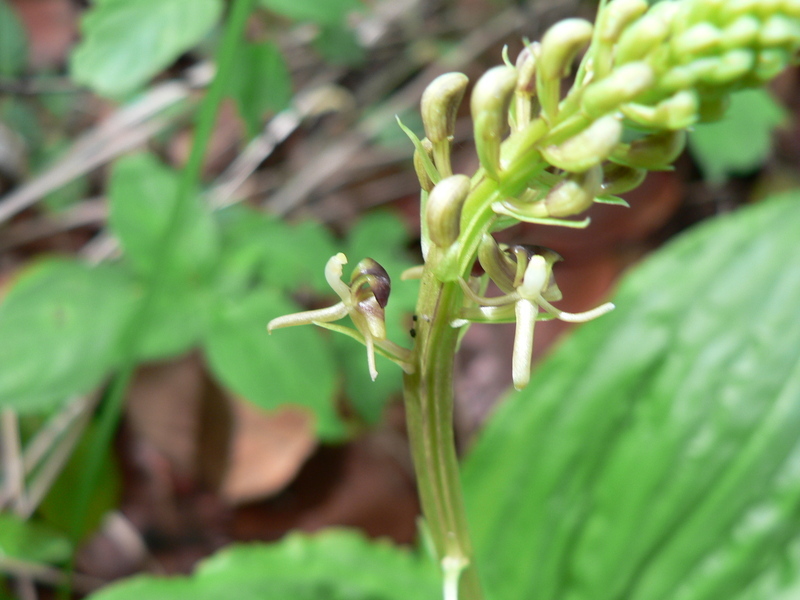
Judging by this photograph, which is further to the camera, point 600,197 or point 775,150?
point 775,150

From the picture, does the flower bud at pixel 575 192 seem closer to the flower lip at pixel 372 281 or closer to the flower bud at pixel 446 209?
the flower bud at pixel 446 209

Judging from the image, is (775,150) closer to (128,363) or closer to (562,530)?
(562,530)

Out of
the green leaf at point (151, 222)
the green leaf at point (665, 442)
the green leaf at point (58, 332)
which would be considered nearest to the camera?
the green leaf at point (665, 442)

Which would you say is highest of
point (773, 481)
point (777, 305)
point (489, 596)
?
point (777, 305)

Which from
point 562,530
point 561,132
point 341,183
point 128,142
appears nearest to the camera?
point 561,132

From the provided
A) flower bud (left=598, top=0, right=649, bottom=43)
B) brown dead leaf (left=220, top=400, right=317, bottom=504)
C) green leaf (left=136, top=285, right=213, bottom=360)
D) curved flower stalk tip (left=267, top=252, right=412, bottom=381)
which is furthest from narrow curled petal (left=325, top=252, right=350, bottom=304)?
brown dead leaf (left=220, top=400, right=317, bottom=504)

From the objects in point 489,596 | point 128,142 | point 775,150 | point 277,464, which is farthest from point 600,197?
point 775,150

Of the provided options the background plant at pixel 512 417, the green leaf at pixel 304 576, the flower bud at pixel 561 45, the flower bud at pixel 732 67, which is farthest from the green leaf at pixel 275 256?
the flower bud at pixel 732 67

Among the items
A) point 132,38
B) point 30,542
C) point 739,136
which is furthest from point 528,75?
point 739,136
